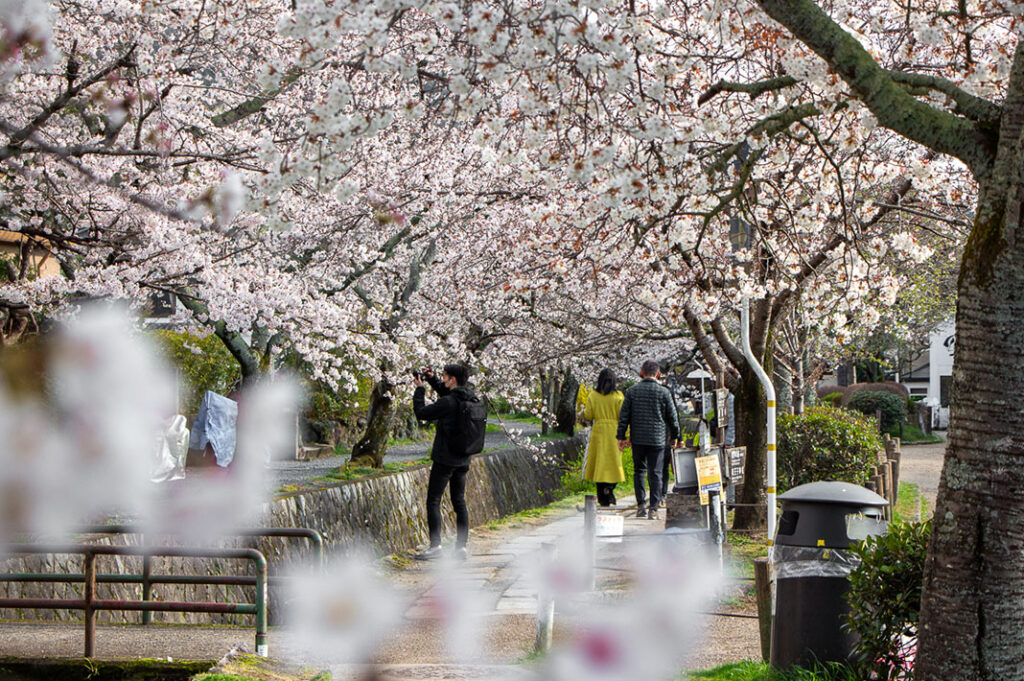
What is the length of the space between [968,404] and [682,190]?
8.43 ft

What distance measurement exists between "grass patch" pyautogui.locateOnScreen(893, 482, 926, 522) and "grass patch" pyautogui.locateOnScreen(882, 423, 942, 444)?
1561cm

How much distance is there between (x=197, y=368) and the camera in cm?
2069

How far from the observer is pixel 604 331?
17438mm

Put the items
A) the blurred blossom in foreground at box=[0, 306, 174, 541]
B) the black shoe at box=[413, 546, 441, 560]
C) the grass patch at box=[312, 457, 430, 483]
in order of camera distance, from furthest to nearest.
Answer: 1. the grass patch at box=[312, 457, 430, 483]
2. the black shoe at box=[413, 546, 441, 560]
3. the blurred blossom in foreground at box=[0, 306, 174, 541]

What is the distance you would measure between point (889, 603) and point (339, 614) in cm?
496

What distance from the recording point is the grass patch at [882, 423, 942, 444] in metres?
34.3

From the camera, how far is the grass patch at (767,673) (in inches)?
199

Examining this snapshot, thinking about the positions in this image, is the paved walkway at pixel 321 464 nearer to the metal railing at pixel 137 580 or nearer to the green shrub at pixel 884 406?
the metal railing at pixel 137 580

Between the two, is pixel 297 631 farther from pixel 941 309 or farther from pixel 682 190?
pixel 941 309

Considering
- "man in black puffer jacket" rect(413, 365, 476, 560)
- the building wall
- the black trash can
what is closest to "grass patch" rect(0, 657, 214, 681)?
the black trash can

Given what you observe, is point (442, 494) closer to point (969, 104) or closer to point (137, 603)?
point (137, 603)

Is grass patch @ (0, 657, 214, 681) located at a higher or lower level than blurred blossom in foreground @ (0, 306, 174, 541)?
lower

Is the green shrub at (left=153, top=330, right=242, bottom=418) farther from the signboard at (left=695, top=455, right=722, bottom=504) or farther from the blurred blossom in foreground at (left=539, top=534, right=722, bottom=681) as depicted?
the signboard at (left=695, top=455, right=722, bottom=504)

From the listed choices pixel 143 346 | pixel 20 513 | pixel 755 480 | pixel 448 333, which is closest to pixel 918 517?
pixel 755 480
